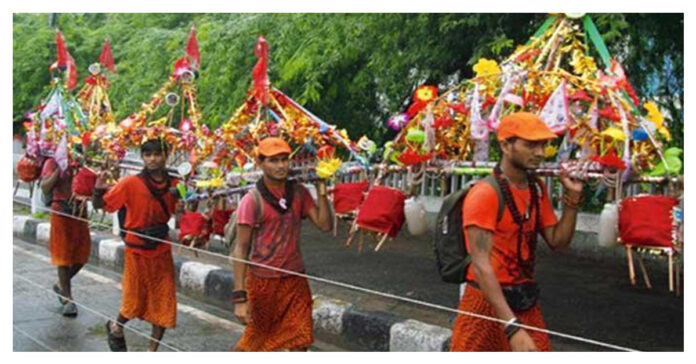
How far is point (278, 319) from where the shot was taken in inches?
198

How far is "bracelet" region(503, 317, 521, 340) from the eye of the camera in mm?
3571

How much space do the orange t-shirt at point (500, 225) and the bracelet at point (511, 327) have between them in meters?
0.26

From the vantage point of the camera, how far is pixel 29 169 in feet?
26.0

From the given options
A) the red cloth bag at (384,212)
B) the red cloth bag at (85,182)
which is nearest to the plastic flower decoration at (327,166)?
the red cloth bag at (384,212)

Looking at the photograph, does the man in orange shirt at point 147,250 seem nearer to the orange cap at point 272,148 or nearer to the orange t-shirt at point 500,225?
the orange cap at point 272,148

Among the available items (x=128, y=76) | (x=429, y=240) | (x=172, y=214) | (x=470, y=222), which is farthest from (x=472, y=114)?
(x=128, y=76)

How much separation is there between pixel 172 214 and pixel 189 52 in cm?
150

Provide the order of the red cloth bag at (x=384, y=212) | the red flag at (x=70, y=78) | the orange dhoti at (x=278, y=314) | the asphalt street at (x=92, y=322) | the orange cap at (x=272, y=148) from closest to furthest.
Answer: the red cloth bag at (x=384, y=212), the orange cap at (x=272, y=148), the orange dhoti at (x=278, y=314), the asphalt street at (x=92, y=322), the red flag at (x=70, y=78)

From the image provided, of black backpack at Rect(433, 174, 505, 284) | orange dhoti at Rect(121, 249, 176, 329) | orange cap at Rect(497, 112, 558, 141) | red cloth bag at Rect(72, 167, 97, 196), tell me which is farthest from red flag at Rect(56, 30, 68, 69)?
orange cap at Rect(497, 112, 558, 141)

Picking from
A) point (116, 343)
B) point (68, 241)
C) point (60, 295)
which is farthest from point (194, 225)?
point (60, 295)

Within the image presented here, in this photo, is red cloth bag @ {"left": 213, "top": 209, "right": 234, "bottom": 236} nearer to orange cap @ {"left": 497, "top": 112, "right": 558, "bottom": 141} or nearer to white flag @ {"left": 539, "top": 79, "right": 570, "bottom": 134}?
white flag @ {"left": 539, "top": 79, "right": 570, "bottom": 134}

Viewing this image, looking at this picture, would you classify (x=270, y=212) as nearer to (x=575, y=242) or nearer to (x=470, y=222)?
(x=470, y=222)

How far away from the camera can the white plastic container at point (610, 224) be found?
393 centimetres

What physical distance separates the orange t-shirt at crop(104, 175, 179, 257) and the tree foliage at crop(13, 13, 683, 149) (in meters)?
2.84
